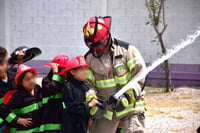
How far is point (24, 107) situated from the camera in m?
3.56

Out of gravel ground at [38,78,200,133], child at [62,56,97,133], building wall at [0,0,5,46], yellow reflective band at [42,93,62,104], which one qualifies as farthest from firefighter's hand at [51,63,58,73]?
building wall at [0,0,5,46]

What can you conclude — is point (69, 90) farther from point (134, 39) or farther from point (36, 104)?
point (134, 39)

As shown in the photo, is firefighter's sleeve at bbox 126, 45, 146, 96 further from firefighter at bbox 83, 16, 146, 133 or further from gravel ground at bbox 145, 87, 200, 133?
gravel ground at bbox 145, 87, 200, 133

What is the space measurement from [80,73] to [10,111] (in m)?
0.75

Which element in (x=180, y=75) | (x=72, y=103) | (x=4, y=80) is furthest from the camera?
(x=180, y=75)

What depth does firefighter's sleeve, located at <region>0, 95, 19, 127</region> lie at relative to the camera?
3494mm

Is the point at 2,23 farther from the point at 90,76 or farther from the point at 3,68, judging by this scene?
the point at 90,76

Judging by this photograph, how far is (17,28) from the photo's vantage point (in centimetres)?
1133

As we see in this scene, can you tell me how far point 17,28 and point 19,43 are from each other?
0.46 meters

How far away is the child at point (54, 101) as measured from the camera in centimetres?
357

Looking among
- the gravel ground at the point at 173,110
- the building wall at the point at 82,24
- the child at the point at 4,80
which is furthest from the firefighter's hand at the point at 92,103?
the building wall at the point at 82,24

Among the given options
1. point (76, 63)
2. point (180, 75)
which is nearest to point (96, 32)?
point (76, 63)

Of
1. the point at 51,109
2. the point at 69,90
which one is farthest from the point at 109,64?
the point at 51,109

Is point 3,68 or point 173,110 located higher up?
point 3,68
